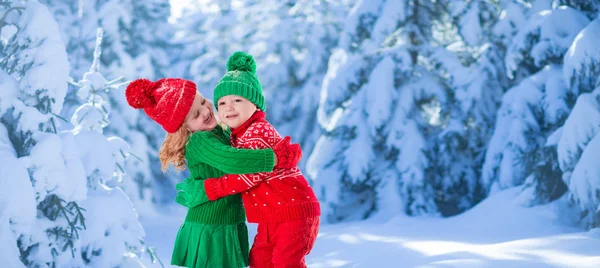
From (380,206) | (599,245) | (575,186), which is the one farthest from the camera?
(380,206)

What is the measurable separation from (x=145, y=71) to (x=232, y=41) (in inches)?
189

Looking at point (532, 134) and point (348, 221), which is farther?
point (348, 221)

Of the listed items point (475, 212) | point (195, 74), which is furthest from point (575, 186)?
point (195, 74)

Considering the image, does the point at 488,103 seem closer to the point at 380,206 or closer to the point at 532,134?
the point at 532,134

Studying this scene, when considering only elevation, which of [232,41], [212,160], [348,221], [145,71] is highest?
[232,41]

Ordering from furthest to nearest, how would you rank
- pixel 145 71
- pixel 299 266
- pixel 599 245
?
pixel 145 71 < pixel 599 245 < pixel 299 266

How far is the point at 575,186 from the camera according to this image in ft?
23.0

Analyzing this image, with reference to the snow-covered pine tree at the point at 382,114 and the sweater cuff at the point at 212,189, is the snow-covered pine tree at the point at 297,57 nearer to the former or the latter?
the snow-covered pine tree at the point at 382,114

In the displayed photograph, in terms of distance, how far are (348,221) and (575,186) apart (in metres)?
5.59

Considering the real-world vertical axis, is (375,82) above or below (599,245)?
above

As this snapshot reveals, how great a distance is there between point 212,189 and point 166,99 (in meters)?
0.57

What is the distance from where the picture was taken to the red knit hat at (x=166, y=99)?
312 cm

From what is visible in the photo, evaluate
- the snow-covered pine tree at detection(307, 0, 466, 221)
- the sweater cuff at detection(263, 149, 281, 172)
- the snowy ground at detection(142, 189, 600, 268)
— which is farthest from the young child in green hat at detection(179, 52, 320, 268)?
the snow-covered pine tree at detection(307, 0, 466, 221)

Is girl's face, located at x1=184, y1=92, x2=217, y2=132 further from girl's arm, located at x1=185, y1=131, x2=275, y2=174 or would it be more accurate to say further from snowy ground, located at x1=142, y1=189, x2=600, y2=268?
snowy ground, located at x1=142, y1=189, x2=600, y2=268
